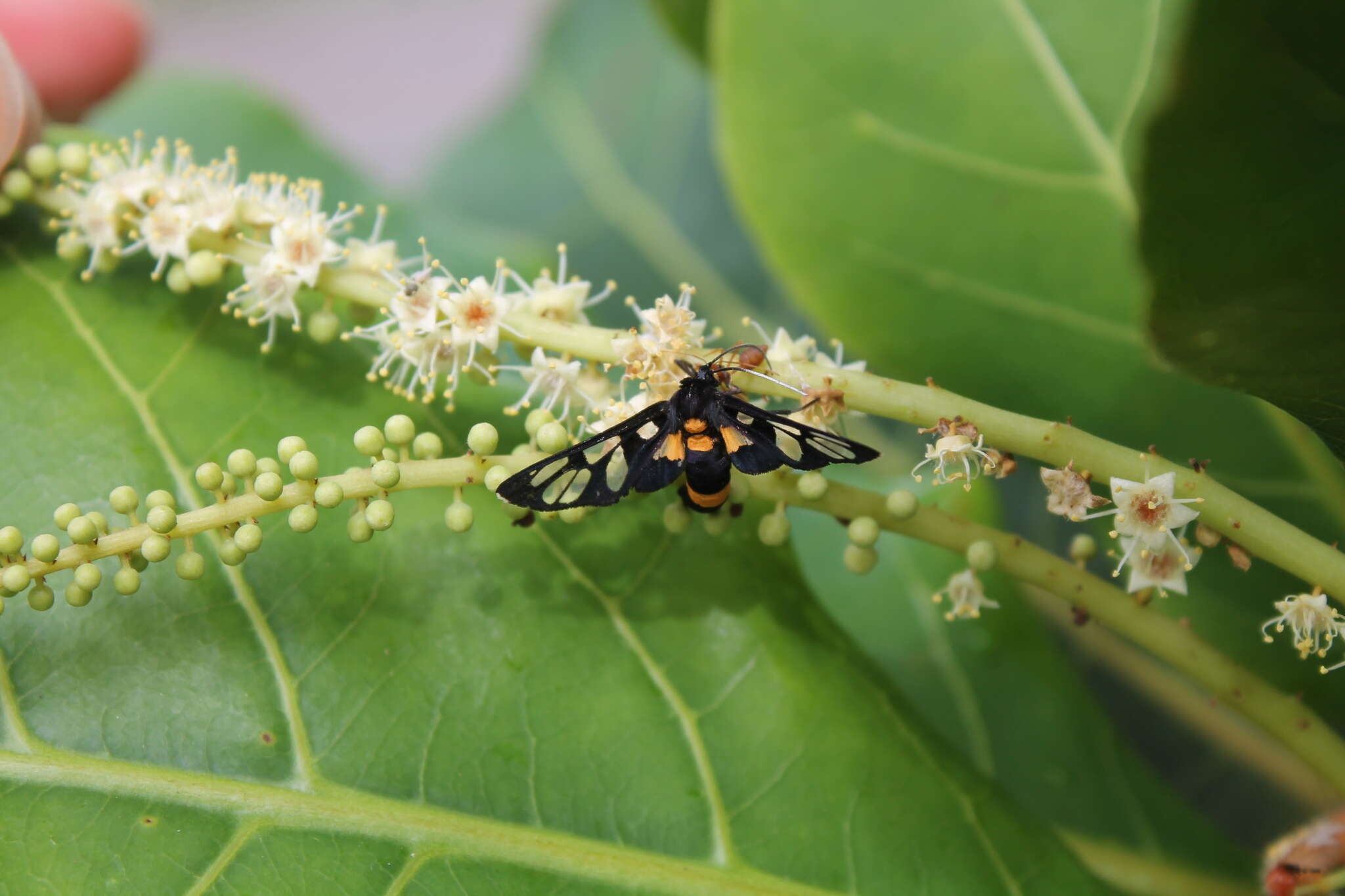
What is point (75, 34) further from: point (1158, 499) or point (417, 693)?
point (1158, 499)

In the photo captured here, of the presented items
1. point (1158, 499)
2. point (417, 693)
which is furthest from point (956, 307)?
point (417, 693)

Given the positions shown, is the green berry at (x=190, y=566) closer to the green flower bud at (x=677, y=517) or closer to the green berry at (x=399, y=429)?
the green berry at (x=399, y=429)

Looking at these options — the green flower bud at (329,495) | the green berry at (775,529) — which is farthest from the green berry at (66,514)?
the green berry at (775,529)

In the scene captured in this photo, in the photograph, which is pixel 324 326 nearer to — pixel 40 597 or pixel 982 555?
pixel 40 597

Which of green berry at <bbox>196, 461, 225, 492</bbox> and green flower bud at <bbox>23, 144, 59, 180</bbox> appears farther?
green flower bud at <bbox>23, 144, 59, 180</bbox>

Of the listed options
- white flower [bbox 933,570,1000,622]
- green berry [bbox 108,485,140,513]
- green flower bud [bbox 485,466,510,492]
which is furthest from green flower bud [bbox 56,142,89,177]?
white flower [bbox 933,570,1000,622]

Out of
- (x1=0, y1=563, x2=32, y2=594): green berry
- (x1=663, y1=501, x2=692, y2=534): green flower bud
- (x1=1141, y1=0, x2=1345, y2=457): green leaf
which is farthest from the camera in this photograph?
(x1=663, y1=501, x2=692, y2=534): green flower bud

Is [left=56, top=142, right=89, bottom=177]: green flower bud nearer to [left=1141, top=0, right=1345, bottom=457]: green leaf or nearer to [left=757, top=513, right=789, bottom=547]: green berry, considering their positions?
[left=757, top=513, right=789, bottom=547]: green berry
